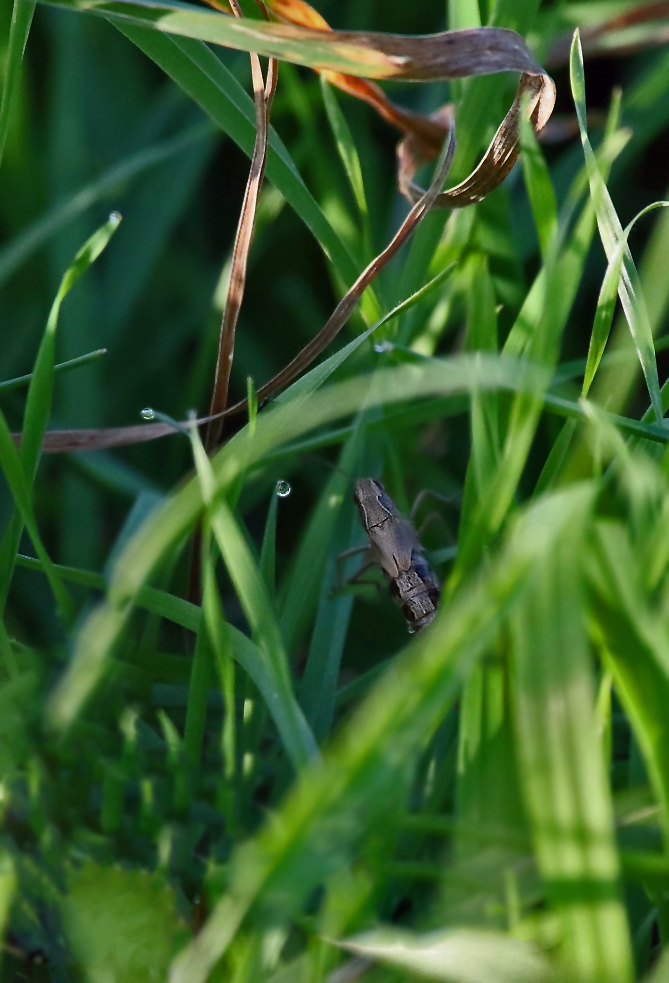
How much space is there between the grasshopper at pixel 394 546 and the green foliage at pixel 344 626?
31mm

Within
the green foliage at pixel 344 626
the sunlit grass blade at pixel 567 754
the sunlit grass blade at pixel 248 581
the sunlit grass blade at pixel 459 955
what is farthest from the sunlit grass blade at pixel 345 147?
the sunlit grass blade at pixel 459 955

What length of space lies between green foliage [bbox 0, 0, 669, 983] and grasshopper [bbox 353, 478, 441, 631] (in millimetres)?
31

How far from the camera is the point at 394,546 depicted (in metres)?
0.87

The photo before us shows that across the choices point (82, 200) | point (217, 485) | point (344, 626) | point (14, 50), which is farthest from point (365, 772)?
point (82, 200)

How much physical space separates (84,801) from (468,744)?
217 mm

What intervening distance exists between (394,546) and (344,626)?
0.15 metres

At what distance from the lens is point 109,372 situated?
1122mm

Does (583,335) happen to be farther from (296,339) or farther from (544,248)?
(544,248)

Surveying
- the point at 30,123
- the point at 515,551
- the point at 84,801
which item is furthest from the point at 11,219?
the point at 515,551

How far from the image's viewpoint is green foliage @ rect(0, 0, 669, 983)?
1.30ft

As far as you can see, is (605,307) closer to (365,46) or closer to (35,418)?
(365,46)

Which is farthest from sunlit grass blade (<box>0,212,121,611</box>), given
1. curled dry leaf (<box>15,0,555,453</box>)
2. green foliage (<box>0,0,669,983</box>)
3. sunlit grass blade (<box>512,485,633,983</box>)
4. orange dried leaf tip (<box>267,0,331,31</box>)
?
sunlit grass blade (<box>512,485,633,983</box>)

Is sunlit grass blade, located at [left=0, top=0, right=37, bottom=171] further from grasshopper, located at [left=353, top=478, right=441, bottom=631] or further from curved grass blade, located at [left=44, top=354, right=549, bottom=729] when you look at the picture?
grasshopper, located at [left=353, top=478, right=441, bottom=631]

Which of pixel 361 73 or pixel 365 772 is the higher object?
pixel 361 73
